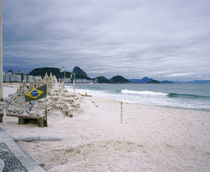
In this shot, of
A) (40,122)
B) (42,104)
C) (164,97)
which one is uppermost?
Result: (42,104)

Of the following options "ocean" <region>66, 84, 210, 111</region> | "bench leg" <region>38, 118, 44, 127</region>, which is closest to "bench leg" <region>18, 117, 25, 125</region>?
"bench leg" <region>38, 118, 44, 127</region>

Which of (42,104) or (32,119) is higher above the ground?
(42,104)

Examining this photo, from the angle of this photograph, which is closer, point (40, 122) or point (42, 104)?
point (40, 122)

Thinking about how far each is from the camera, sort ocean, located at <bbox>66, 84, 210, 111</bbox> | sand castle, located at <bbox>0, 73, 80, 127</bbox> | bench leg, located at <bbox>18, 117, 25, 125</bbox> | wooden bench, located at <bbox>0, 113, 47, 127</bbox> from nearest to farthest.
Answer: wooden bench, located at <bbox>0, 113, 47, 127</bbox> < bench leg, located at <bbox>18, 117, 25, 125</bbox> < sand castle, located at <bbox>0, 73, 80, 127</bbox> < ocean, located at <bbox>66, 84, 210, 111</bbox>

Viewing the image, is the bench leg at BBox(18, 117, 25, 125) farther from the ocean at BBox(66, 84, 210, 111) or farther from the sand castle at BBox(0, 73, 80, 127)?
the ocean at BBox(66, 84, 210, 111)

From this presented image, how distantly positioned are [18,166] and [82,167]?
1.52m

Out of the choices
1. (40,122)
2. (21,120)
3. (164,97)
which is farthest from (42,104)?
(164,97)

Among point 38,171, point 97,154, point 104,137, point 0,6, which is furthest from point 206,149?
point 0,6

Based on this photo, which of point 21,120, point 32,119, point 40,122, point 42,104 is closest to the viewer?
point 40,122

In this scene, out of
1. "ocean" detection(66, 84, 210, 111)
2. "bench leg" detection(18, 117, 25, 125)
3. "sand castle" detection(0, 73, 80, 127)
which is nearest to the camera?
"bench leg" detection(18, 117, 25, 125)

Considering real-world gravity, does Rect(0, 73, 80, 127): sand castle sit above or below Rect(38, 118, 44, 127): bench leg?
above

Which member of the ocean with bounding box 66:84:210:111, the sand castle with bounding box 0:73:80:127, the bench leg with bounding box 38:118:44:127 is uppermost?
the sand castle with bounding box 0:73:80:127

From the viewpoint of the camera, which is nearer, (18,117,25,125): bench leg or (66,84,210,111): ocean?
(18,117,25,125): bench leg

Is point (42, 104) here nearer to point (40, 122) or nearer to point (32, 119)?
point (32, 119)
